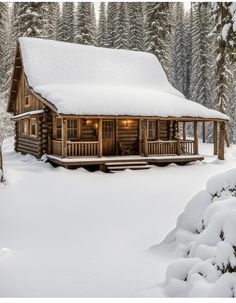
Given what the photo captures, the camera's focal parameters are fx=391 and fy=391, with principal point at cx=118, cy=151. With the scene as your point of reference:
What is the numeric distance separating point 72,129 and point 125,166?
14.0 feet

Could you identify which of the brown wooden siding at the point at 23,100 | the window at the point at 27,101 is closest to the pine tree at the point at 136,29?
the brown wooden siding at the point at 23,100

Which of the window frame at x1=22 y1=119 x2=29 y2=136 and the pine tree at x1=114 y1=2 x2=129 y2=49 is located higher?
the pine tree at x1=114 y1=2 x2=129 y2=49

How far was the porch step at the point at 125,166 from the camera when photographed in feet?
66.4

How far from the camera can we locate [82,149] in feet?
69.4

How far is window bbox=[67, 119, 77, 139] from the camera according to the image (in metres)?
22.7

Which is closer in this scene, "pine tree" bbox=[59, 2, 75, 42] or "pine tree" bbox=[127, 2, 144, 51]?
"pine tree" bbox=[127, 2, 144, 51]

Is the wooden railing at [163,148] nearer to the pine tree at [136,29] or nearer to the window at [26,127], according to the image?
the window at [26,127]

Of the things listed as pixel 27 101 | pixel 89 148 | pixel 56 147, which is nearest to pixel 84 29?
pixel 27 101

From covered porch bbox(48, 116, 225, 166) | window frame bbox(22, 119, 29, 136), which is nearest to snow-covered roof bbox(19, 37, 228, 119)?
covered porch bbox(48, 116, 225, 166)

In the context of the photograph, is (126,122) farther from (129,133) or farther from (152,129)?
(152,129)

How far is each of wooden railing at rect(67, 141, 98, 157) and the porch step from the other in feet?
5.36

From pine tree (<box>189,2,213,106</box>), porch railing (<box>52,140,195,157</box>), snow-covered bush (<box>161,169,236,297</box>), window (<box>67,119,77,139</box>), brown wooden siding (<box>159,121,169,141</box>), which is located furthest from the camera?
pine tree (<box>189,2,213,106</box>)

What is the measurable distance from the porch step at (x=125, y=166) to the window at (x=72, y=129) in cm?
354

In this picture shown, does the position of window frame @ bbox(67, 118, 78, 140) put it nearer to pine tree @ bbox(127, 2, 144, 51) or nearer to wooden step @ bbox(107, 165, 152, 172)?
wooden step @ bbox(107, 165, 152, 172)
